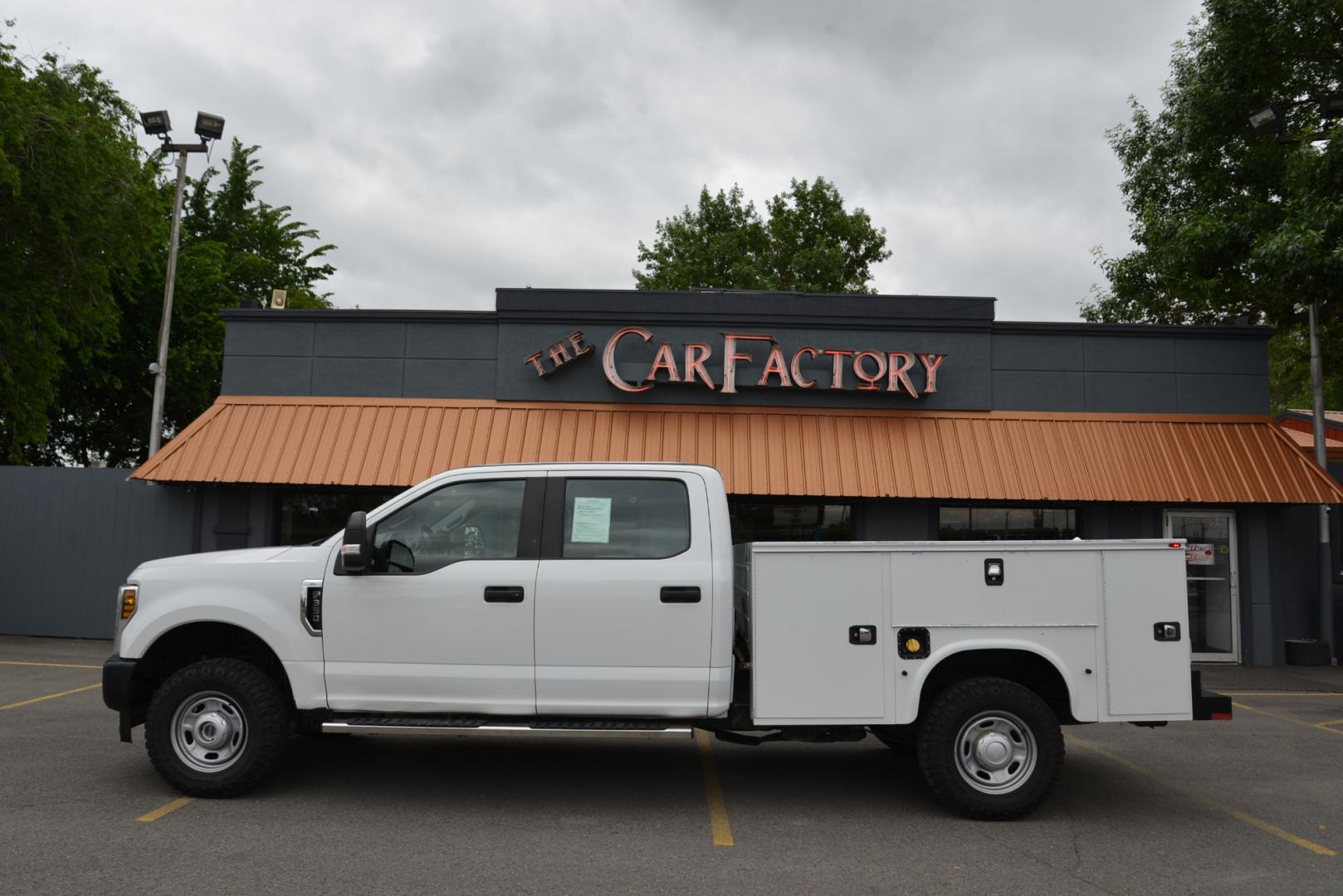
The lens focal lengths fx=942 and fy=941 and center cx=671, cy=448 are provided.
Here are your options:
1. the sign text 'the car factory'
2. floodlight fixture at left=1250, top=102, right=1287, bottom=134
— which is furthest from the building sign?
floodlight fixture at left=1250, top=102, right=1287, bottom=134

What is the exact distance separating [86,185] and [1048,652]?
1986cm

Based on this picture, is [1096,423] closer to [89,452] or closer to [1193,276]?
[1193,276]

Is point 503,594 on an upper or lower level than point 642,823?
upper

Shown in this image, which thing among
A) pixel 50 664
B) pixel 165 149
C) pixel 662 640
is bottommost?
pixel 50 664

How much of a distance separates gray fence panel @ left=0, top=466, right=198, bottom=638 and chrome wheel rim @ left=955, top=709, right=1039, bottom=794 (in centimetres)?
1190

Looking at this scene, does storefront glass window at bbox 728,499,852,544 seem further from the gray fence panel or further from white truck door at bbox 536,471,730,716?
the gray fence panel

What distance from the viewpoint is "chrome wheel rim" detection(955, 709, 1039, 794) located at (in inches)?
225

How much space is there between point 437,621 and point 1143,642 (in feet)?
14.2

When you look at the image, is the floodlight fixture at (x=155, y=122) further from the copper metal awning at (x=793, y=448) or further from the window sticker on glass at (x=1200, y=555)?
the window sticker on glass at (x=1200, y=555)

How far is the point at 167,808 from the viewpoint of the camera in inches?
225

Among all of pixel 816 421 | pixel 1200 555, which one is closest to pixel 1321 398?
pixel 1200 555

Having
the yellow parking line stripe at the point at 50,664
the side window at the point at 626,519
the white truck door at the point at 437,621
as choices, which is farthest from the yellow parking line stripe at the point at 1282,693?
Answer: the yellow parking line stripe at the point at 50,664

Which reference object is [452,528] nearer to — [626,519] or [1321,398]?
[626,519]

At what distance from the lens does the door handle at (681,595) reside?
18.6ft
